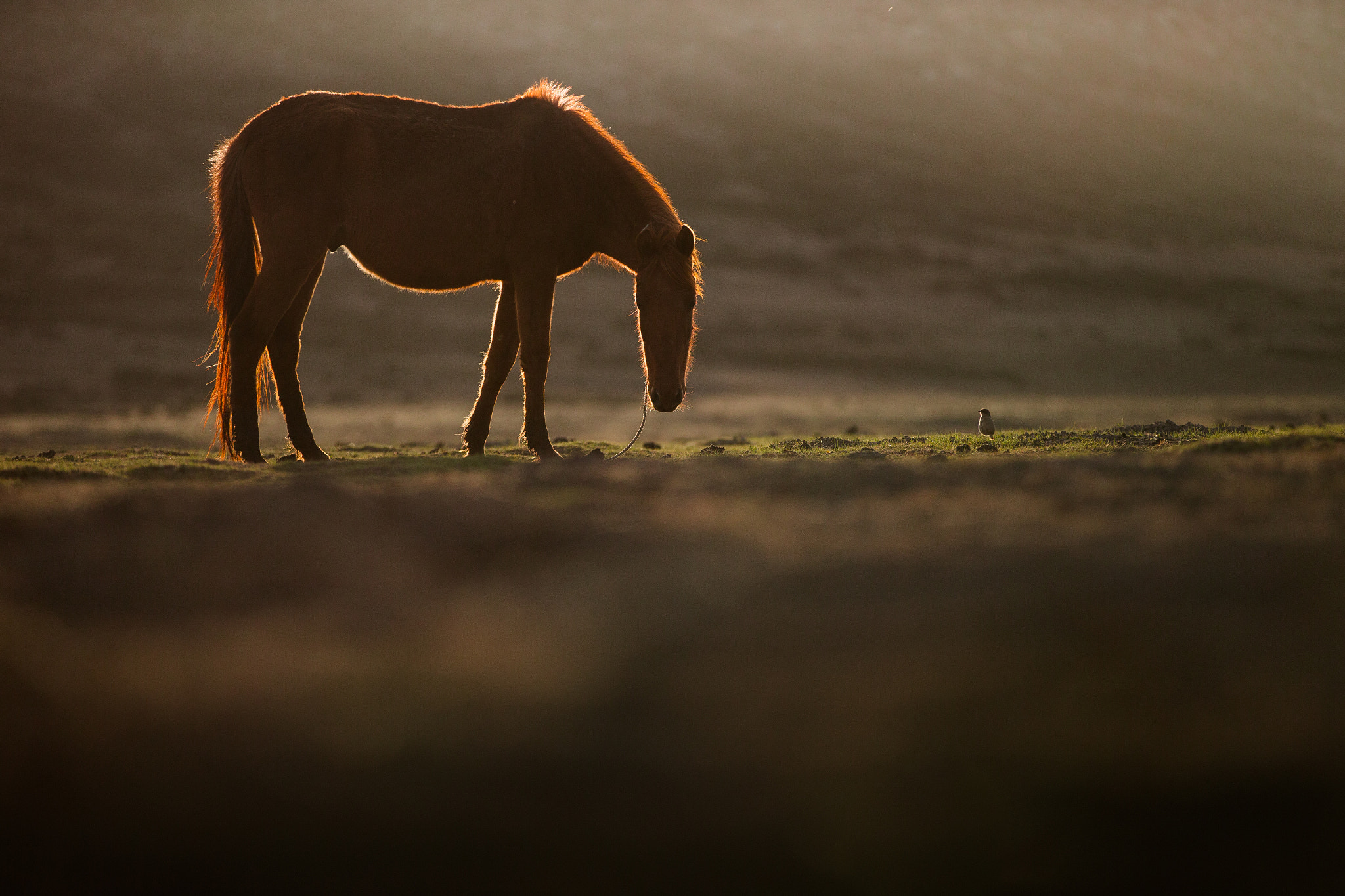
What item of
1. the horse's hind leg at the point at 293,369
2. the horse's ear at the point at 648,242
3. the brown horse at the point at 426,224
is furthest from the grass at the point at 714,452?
the horse's ear at the point at 648,242

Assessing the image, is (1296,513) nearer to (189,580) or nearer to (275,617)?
(275,617)

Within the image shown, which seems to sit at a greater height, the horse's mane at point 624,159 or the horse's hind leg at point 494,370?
the horse's mane at point 624,159

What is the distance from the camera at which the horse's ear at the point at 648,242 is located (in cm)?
823

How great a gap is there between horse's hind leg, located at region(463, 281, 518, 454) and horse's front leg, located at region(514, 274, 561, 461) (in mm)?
718

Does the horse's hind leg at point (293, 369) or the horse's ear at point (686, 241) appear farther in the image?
the horse's hind leg at point (293, 369)

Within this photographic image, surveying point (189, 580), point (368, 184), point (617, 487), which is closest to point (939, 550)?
point (617, 487)

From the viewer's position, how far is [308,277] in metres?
8.84

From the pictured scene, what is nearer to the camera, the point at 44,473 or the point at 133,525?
the point at 133,525

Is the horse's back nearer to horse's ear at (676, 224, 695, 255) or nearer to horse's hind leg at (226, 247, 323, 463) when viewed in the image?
horse's hind leg at (226, 247, 323, 463)

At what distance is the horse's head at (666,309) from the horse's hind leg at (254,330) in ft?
10.4

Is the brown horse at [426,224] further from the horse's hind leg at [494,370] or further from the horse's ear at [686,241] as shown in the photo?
the horse's hind leg at [494,370]

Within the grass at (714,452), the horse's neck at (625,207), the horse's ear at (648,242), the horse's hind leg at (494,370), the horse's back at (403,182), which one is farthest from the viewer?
the horse's hind leg at (494,370)

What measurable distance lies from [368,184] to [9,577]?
5.85 meters

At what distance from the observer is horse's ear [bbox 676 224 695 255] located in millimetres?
8242
